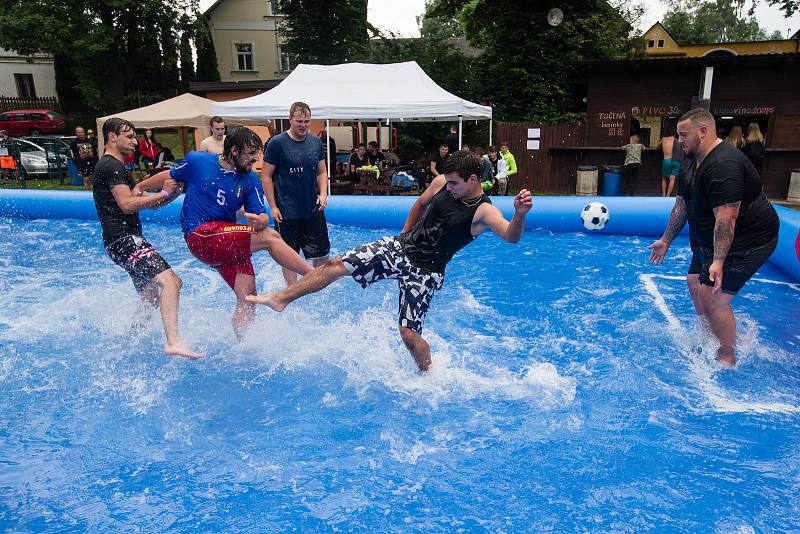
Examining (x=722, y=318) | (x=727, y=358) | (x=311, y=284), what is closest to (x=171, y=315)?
(x=311, y=284)

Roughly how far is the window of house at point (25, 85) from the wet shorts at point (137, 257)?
132 feet

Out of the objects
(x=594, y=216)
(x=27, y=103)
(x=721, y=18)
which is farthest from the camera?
(x=721, y=18)

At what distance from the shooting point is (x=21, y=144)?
18.7 meters

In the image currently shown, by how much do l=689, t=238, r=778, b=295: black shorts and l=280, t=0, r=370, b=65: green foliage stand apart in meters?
27.6

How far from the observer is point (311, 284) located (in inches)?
159

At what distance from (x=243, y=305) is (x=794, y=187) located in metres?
14.0

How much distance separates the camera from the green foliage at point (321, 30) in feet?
98.1

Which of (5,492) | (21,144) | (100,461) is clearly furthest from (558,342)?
(21,144)

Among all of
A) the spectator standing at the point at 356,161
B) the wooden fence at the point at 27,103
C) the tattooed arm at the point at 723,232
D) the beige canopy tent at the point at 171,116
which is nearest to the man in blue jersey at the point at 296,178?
the tattooed arm at the point at 723,232

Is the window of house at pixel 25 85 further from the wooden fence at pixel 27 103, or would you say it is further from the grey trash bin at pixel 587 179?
the grey trash bin at pixel 587 179

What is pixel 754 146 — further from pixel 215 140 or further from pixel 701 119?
pixel 215 140

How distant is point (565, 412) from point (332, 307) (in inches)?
108

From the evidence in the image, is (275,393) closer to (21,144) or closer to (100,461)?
(100,461)

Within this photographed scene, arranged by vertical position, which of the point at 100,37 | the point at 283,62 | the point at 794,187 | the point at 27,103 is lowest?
the point at 794,187
